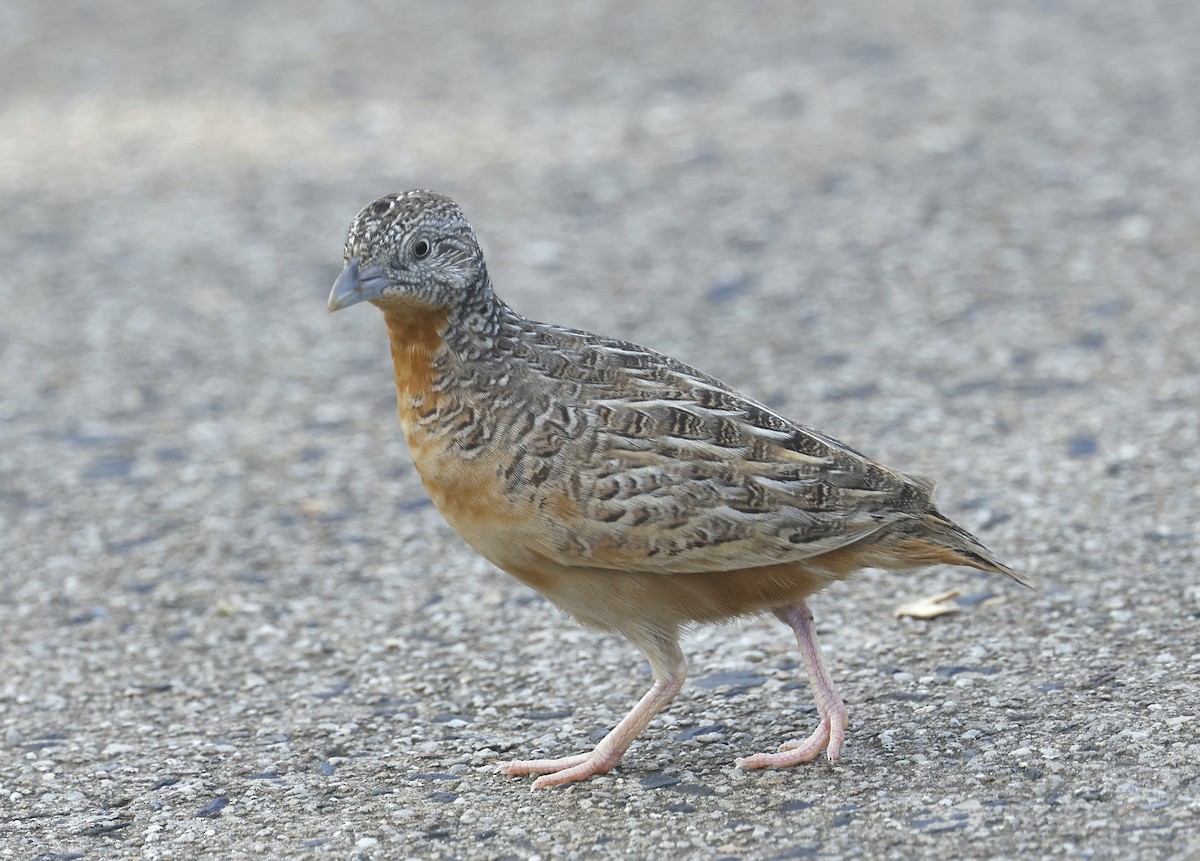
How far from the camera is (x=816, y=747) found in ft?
16.7

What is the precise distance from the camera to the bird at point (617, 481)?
484 centimetres

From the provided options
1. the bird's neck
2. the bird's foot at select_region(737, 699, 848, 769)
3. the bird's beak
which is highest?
the bird's beak

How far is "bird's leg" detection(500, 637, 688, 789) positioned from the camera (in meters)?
5.09

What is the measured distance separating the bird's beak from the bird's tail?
6.19ft

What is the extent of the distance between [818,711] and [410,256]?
2101 mm

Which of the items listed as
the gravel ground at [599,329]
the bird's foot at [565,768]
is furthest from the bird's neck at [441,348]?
the gravel ground at [599,329]

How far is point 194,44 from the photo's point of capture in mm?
14156

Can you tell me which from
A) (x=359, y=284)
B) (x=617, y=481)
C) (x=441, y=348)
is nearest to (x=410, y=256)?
(x=359, y=284)

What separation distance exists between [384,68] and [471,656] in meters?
8.38

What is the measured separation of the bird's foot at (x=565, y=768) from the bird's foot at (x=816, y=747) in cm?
45

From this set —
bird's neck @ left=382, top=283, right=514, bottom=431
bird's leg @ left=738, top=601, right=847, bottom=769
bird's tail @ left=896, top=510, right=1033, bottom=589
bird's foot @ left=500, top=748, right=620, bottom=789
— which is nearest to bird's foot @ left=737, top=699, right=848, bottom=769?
bird's leg @ left=738, top=601, right=847, bottom=769

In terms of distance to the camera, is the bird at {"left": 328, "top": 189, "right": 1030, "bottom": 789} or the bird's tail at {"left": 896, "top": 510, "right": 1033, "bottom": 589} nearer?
the bird at {"left": 328, "top": 189, "right": 1030, "bottom": 789}

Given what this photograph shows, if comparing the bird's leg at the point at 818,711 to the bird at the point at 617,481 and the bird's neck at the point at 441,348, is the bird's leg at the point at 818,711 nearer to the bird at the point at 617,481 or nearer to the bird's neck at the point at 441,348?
the bird at the point at 617,481

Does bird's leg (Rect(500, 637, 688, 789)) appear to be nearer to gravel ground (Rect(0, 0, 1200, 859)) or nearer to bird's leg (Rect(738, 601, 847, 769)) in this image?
gravel ground (Rect(0, 0, 1200, 859))
